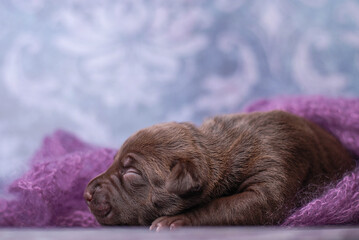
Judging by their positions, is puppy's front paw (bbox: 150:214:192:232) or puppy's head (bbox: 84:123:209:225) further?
puppy's head (bbox: 84:123:209:225)

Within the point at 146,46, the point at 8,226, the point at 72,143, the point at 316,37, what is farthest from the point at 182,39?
the point at 8,226

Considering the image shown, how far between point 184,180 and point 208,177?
0.17 m

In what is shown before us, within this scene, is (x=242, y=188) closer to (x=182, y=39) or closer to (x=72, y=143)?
(x=72, y=143)

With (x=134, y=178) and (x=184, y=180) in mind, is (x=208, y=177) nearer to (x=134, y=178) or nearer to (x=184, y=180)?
(x=184, y=180)

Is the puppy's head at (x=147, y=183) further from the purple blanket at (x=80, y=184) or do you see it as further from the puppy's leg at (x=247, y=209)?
the purple blanket at (x=80, y=184)

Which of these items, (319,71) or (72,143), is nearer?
(72,143)

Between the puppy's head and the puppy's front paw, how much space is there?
0.08 meters

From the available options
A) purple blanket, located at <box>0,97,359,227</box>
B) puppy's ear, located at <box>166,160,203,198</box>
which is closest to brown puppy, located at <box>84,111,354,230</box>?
puppy's ear, located at <box>166,160,203,198</box>

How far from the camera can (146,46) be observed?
12.9 feet

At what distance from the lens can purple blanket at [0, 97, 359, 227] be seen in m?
1.87

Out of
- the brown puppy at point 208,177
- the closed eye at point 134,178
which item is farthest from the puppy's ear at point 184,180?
the closed eye at point 134,178

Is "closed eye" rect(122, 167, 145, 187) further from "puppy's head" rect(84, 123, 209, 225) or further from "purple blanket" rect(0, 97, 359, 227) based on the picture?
"purple blanket" rect(0, 97, 359, 227)

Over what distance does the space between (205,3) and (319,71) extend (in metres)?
0.97

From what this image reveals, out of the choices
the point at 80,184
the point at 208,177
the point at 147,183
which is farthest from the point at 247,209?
the point at 80,184
